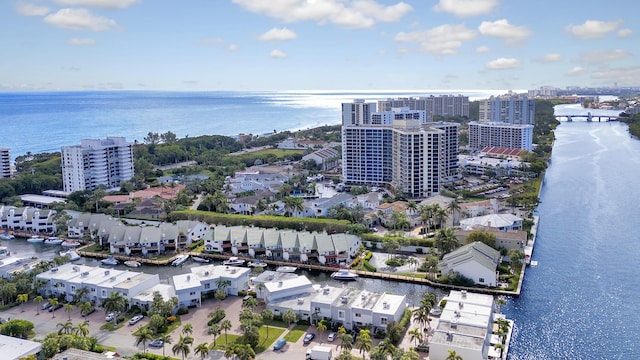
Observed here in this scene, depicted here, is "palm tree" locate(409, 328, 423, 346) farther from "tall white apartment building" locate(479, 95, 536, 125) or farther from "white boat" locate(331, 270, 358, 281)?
"tall white apartment building" locate(479, 95, 536, 125)

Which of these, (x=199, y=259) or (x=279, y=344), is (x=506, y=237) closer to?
(x=279, y=344)

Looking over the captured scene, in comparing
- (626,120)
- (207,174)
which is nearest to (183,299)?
(207,174)

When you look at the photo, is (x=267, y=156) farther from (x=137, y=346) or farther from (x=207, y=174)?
(x=137, y=346)

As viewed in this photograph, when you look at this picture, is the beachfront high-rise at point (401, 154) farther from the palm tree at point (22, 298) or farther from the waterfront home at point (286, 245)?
the palm tree at point (22, 298)

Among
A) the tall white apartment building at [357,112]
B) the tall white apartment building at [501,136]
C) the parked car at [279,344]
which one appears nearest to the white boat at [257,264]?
the parked car at [279,344]

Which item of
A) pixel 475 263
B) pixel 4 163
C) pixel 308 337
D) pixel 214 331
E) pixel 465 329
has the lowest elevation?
pixel 308 337

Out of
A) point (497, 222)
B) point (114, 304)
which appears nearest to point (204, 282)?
point (114, 304)

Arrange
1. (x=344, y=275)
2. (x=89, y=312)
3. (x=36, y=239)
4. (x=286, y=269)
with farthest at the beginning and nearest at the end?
(x=36, y=239)
(x=286, y=269)
(x=344, y=275)
(x=89, y=312)
